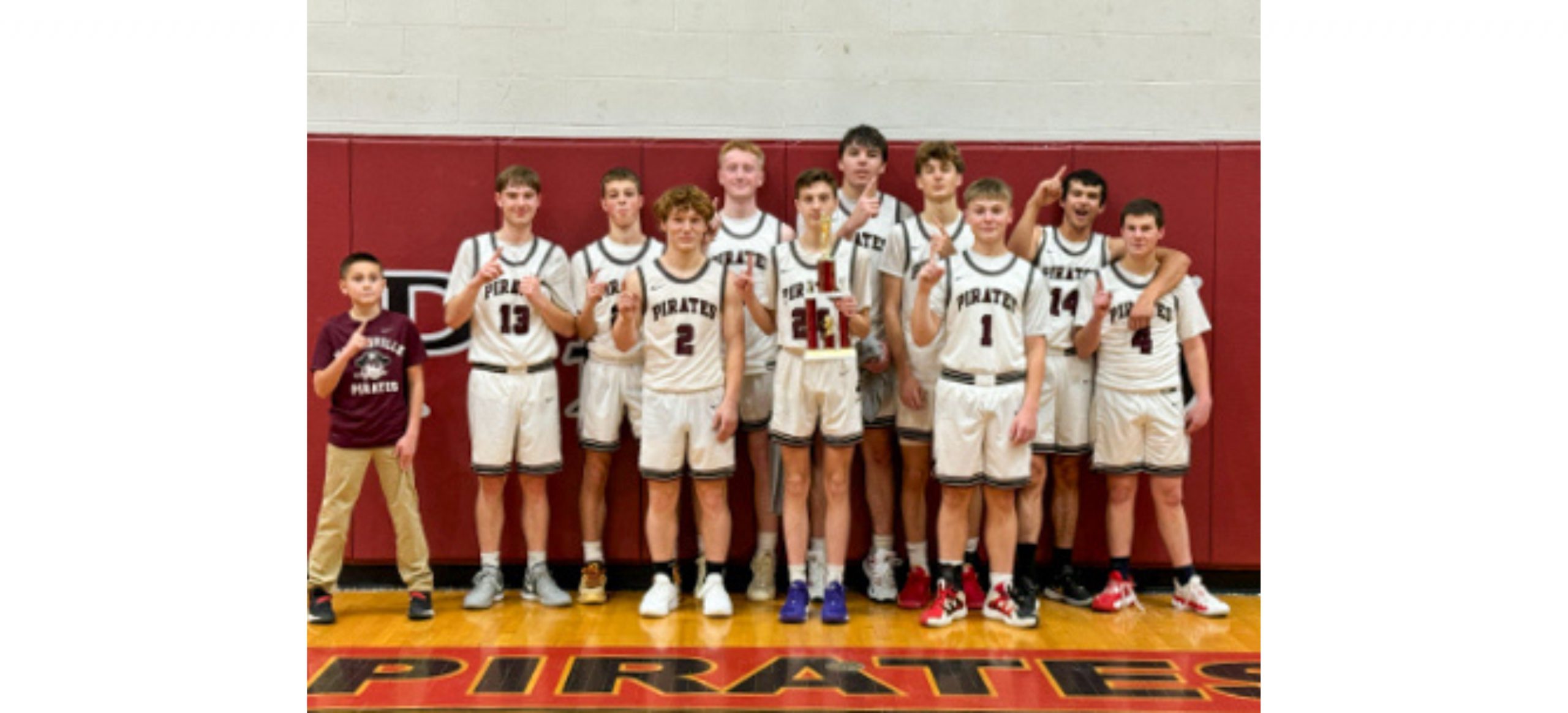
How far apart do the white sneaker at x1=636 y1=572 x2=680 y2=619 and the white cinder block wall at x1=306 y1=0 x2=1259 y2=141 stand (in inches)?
86.1

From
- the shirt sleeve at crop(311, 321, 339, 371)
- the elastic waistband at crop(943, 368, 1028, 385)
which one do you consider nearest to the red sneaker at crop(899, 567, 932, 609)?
the elastic waistband at crop(943, 368, 1028, 385)

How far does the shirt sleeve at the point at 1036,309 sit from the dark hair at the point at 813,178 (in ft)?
3.21

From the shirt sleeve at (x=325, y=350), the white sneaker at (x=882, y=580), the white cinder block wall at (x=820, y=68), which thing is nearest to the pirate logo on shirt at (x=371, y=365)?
the shirt sleeve at (x=325, y=350)

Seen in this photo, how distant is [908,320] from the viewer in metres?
5.68

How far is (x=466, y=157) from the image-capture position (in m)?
6.07

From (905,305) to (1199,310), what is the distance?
1.37 meters

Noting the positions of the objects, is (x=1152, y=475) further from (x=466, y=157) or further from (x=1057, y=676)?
(x=466, y=157)

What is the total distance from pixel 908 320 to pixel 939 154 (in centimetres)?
77

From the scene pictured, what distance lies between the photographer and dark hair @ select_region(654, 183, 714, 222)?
18.0 ft

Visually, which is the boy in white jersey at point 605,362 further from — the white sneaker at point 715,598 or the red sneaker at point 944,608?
the red sneaker at point 944,608

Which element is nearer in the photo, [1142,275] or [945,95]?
[1142,275]

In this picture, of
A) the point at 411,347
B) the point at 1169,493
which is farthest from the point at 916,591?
the point at 411,347

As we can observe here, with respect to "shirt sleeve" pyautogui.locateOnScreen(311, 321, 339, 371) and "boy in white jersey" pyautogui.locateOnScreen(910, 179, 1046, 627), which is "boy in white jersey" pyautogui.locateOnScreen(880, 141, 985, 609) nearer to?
"boy in white jersey" pyautogui.locateOnScreen(910, 179, 1046, 627)

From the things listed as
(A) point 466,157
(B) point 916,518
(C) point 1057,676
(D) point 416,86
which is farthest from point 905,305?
(D) point 416,86
